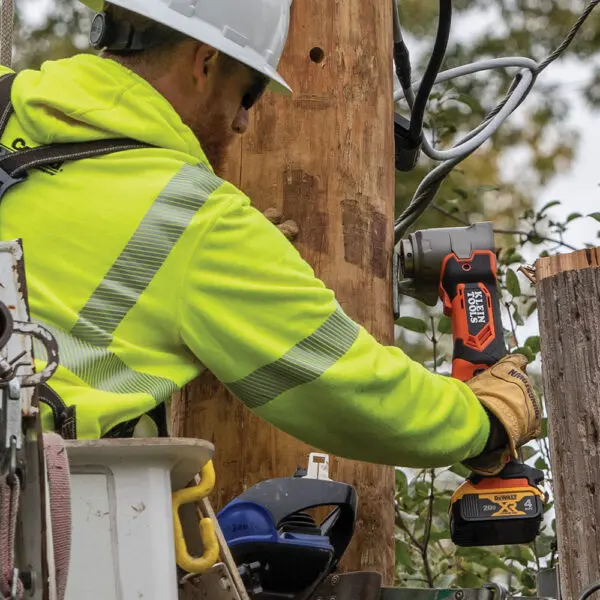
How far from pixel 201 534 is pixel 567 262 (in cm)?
111

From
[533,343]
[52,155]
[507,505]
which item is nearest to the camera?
[52,155]

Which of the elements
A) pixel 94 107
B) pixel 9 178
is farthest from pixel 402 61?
pixel 9 178

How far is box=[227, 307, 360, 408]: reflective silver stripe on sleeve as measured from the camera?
2.32m

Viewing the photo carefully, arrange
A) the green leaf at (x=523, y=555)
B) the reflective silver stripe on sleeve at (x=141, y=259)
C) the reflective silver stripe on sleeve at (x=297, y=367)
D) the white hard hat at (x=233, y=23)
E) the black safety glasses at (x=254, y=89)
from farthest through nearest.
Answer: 1. the green leaf at (x=523, y=555)
2. the black safety glasses at (x=254, y=89)
3. the white hard hat at (x=233, y=23)
4. the reflective silver stripe on sleeve at (x=297, y=367)
5. the reflective silver stripe on sleeve at (x=141, y=259)

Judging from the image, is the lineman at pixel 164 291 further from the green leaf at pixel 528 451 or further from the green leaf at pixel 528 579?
the green leaf at pixel 528 579

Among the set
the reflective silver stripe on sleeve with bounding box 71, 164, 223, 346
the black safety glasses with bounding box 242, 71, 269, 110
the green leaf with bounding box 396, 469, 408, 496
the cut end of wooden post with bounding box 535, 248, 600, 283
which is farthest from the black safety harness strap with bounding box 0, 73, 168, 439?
the green leaf with bounding box 396, 469, 408, 496

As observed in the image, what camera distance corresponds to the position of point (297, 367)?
2322 millimetres

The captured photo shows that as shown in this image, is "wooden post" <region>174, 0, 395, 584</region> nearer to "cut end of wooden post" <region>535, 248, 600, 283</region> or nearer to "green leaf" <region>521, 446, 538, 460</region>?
"cut end of wooden post" <region>535, 248, 600, 283</region>

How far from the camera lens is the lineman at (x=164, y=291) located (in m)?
2.22

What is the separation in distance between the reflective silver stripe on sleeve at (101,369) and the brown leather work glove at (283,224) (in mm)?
849

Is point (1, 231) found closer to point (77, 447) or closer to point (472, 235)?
point (77, 447)

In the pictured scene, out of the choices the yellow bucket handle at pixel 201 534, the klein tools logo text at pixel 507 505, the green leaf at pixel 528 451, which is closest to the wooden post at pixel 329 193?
the klein tools logo text at pixel 507 505

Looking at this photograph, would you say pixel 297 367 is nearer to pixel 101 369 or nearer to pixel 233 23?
pixel 101 369

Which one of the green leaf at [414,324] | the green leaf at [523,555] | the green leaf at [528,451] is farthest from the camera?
the green leaf at [523,555]
